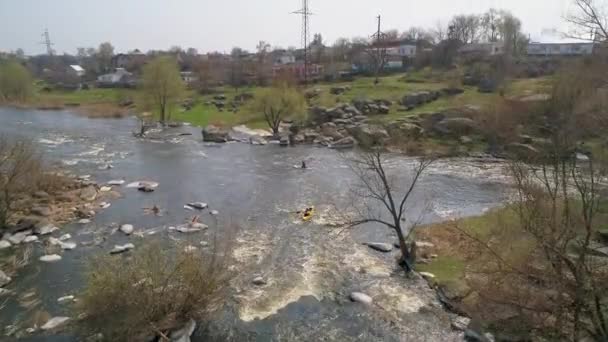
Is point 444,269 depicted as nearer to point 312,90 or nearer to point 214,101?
point 312,90

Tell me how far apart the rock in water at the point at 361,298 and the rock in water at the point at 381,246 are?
15.2 ft

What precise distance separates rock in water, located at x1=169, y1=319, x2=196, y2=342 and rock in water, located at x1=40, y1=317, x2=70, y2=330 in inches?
156

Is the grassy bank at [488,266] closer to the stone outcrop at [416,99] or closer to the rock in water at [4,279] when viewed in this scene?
the rock in water at [4,279]

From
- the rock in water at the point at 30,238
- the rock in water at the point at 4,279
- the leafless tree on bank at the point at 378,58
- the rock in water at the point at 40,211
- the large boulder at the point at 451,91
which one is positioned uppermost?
the leafless tree on bank at the point at 378,58

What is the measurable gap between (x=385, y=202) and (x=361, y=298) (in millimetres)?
4595

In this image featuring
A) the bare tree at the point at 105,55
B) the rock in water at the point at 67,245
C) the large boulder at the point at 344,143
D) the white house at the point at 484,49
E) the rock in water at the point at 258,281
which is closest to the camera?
the rock in water at the point at 258,281

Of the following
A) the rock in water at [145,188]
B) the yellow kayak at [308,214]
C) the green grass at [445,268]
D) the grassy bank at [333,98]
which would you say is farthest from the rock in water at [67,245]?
the grassy bank at [333,98]

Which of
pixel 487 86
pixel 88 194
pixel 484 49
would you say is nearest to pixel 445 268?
pixel 88 194

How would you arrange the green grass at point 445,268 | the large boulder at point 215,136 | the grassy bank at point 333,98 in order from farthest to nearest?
the grassy bank at point 333,98 → the large boulder at point 215,136 → the green grass at point 445,268

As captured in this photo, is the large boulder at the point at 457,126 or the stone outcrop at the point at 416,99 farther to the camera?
the stone outcrop at the point at 416,99

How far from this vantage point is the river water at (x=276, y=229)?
1548 centimetres

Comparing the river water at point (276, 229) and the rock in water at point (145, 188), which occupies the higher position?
the rock in water at point (145, 188)

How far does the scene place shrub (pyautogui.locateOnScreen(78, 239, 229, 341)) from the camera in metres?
12.9

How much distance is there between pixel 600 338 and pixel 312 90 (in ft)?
234
